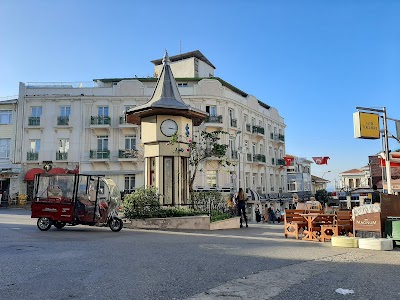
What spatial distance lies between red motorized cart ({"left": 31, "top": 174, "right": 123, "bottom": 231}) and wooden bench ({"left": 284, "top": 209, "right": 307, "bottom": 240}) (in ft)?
19.5

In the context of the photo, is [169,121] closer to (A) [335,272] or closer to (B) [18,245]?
(B) [18,245]

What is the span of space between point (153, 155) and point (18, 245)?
8.25 meters

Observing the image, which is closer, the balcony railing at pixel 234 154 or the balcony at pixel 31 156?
the balcony at pixel 31 156

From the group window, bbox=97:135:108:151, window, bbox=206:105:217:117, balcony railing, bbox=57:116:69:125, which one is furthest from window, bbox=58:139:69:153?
window, bbox=206:105:217:117

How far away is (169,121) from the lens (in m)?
17.0

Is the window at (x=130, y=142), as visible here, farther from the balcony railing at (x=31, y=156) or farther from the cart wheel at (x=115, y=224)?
the cart wheel at (x=115, y=224)

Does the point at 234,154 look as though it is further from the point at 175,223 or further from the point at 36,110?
the point at 175,223

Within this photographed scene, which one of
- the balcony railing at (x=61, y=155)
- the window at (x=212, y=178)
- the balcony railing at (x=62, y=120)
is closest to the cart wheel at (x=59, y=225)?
the balcony railing at (x=61, y=155)

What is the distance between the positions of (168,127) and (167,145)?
0.92m

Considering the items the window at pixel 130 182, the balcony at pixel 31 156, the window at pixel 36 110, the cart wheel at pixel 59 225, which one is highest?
the window at pixel 36 110

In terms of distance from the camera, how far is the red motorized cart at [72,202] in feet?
42.2

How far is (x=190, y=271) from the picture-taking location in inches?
240

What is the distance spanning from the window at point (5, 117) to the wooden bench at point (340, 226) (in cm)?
3666

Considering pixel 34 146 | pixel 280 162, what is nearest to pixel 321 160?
pixel 280 162
